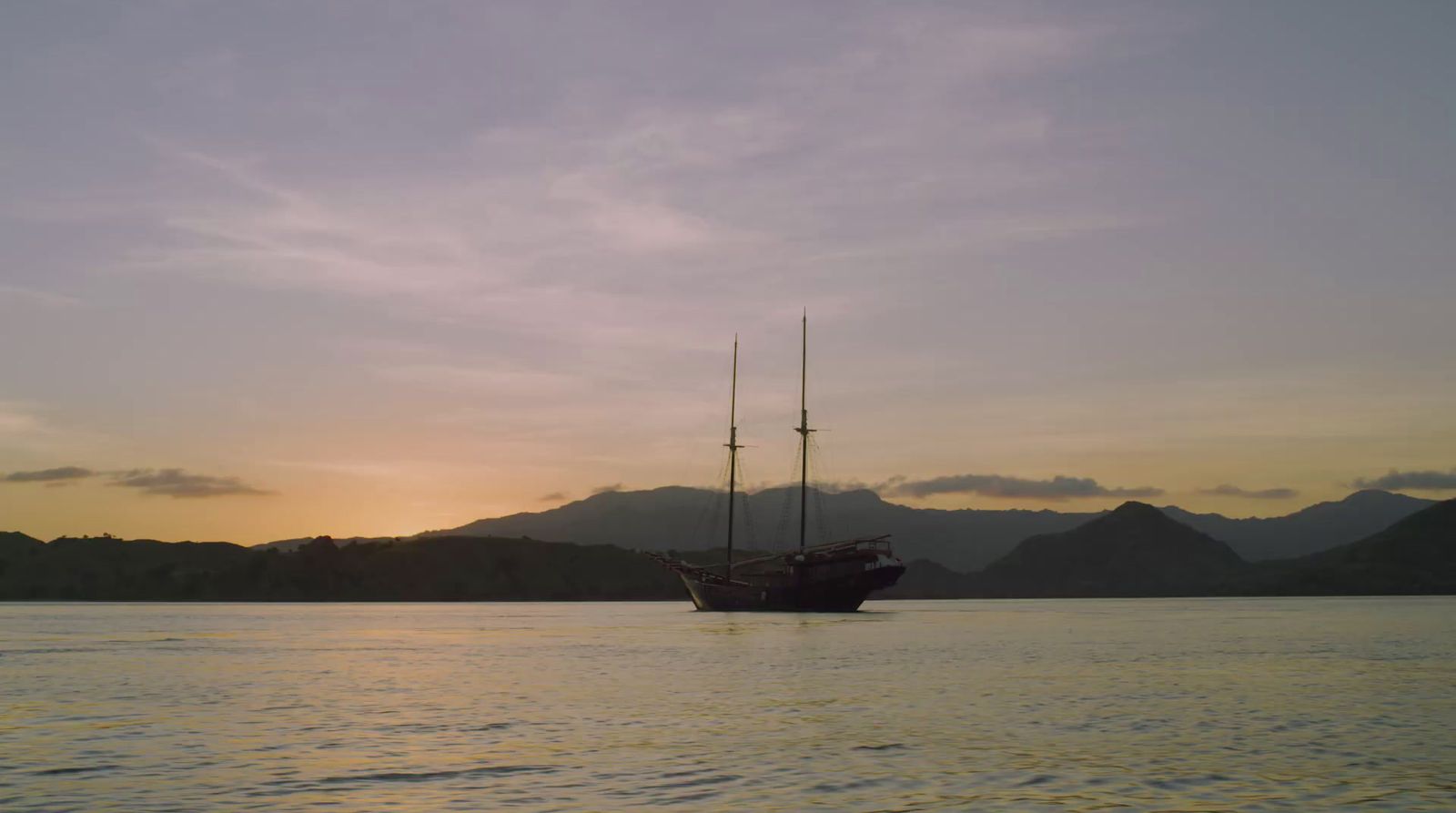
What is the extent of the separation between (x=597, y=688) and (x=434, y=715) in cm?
1242

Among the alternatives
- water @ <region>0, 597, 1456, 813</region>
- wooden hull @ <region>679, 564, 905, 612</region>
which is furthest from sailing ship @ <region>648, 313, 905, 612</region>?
water @ <region>0, 597, 1456, 813</region>

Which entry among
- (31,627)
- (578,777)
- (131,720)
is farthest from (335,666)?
(31,627)

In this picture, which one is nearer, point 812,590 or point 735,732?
point 735,732

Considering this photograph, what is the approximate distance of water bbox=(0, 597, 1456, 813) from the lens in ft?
85.7

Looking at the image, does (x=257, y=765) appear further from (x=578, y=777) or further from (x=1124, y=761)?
(x=1124, y=761)

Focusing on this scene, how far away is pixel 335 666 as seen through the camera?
2859 inches

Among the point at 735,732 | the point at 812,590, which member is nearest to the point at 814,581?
the point at 812,590

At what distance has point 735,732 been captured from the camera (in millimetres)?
37938

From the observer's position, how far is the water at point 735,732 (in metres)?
26.1

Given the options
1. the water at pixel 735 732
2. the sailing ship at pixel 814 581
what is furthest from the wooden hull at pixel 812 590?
the water at pixel 735 732

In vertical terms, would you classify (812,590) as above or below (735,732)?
above

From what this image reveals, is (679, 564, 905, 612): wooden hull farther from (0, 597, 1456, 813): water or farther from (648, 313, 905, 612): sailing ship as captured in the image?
(0, 597, 1456, 813): water

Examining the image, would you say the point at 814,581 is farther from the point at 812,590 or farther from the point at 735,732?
the point at 735,732

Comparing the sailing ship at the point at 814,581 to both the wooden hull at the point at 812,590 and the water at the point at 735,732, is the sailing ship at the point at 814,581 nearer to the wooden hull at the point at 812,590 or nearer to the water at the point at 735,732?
the wooden hull at the point at 812,590
